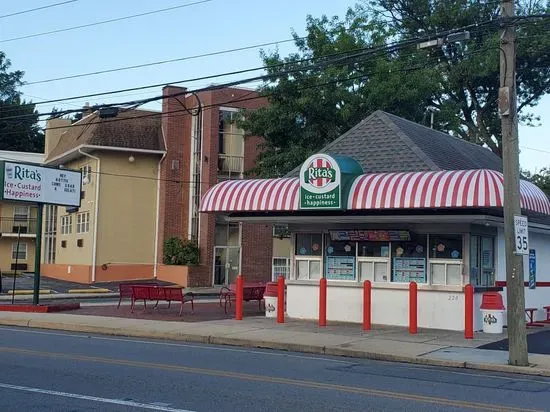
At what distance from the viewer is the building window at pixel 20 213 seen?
50906 millimetres

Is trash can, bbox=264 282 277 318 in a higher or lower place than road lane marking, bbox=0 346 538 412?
higher

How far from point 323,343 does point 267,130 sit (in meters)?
17.7

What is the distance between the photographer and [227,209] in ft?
67.0

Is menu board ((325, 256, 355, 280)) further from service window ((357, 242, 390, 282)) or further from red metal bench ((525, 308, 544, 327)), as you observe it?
red metal bench ((525, 308, 544, 327))

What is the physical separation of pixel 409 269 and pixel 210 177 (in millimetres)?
19788

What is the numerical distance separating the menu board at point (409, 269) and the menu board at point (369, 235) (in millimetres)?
592

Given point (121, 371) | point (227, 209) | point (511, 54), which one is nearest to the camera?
point (121, 371)

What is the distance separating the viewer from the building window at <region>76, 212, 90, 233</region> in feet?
128

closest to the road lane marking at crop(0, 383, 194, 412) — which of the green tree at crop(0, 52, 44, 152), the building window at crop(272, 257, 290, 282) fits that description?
the building window at crop(272, 257, 290, 282)

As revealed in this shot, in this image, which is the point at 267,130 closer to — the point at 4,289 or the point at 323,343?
the point at 4,289

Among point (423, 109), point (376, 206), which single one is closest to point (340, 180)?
point (376, 206)

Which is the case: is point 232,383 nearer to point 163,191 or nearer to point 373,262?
point 373,262

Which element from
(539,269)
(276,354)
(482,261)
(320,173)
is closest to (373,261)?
(482,261)

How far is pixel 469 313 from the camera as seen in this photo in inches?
663
